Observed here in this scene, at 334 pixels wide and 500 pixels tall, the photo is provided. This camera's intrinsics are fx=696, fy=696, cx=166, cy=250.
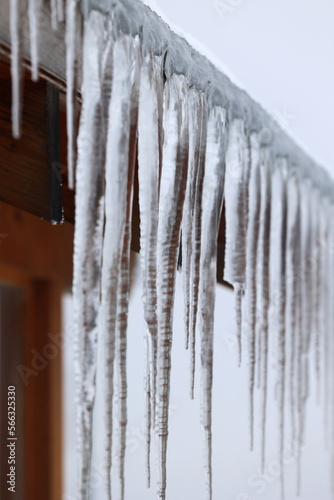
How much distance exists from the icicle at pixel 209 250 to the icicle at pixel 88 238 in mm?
298

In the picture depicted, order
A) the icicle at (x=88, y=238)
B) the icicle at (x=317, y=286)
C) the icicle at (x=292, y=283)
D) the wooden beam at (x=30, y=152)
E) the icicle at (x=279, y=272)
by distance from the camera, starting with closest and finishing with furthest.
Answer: the icicle at (x=88, y=238), the wooden beam at (x=30, y=152), the icicle at (x=279, y=272), the icicle at (x=292, y=283), the icicle at (x=317, y=286)

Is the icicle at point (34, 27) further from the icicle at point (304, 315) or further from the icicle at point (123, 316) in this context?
the icicle at point (304, 315)

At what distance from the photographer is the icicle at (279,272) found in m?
1.36

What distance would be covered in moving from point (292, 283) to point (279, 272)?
0.41 feet

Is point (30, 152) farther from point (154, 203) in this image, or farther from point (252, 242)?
point (252, 242)

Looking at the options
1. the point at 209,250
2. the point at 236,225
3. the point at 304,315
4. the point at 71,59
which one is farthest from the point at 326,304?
the point at 71,59

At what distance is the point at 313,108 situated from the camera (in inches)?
128

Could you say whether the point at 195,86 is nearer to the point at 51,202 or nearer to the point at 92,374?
the point at 51,202

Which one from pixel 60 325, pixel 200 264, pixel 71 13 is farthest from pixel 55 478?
pixel 71 13

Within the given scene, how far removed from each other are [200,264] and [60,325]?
1642 mm

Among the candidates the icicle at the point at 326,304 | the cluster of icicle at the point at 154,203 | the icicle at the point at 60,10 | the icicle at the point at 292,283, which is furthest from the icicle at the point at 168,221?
the icicle at the point at 326,304
